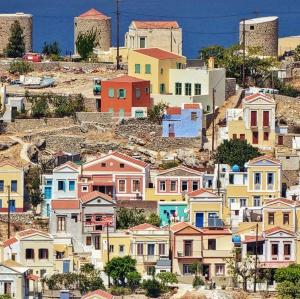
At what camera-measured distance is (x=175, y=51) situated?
229 feet

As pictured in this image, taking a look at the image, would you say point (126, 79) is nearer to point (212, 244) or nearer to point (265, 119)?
point (265, 119)

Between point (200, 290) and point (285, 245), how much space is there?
263 cm

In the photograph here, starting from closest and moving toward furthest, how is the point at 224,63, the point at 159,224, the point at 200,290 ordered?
the point at 200,290
the point at 159,224
the point at 224,63

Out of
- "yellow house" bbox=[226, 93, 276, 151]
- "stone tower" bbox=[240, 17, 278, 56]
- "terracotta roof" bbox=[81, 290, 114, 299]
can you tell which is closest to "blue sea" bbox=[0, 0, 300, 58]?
"stone tower" bbox=[240, 17, 278, 56]

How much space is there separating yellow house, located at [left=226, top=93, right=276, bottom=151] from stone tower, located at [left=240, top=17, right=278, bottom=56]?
10.3 meters

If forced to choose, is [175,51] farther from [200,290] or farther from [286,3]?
[286,3]

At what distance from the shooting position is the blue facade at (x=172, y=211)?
56.7 meters

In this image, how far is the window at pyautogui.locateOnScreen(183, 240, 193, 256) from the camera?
54.4 m

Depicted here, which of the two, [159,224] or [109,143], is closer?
[159,224]

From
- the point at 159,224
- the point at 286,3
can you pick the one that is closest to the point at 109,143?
the point at 159,224

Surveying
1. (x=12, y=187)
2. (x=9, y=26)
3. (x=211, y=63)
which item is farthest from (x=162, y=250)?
(x=9, y=26)

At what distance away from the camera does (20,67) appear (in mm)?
69250

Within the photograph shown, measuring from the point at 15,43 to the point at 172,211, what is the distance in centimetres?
1676

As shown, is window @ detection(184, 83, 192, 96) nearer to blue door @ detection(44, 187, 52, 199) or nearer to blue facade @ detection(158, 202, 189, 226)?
blue door @ detection(44, 187, 52, 199)
